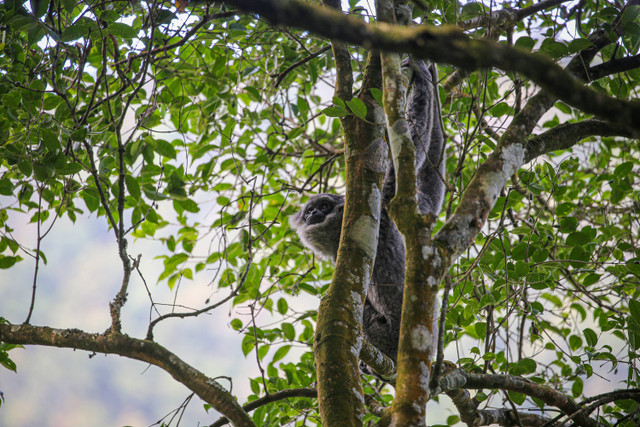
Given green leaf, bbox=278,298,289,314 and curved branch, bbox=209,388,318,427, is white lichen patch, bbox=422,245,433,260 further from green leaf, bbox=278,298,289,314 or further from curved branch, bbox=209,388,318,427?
green leaf, bbox=278,298,289,314

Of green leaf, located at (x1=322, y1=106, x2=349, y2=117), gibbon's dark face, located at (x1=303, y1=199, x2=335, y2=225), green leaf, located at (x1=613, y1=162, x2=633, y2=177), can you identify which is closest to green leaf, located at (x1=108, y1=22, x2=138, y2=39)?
green leaf, located at (x1=322, y1=106, x2=349, y2=117)

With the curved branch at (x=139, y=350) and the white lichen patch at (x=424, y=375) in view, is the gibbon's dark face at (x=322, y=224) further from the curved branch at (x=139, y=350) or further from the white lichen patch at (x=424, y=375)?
the white lichen patch at (x=424, y=375)

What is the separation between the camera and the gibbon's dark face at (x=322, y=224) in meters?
4.96

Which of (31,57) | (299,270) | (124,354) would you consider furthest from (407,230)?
(299,270)

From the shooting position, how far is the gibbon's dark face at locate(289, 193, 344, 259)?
4965mm

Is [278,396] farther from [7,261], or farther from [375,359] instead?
[7,261]

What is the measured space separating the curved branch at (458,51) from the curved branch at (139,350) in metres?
1.81

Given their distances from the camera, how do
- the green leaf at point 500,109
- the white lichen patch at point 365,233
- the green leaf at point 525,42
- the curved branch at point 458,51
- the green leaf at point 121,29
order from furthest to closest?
1. the green leaf at point 500,109
2. the green leaf at point 121,29
3. the green leaf at point 525,42
4. the white lichen patch at point 365,233
5. the curved branch at point 458,51

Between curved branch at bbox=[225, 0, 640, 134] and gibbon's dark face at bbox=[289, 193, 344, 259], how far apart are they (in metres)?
4.09

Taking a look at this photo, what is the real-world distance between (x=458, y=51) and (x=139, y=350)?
7.08 ft

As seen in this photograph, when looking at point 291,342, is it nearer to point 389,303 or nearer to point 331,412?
point 389,303


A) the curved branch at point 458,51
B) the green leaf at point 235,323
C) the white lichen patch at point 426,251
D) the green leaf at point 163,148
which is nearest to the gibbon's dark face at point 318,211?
the green leaf at point 235,323

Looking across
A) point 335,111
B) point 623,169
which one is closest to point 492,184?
point 335,111

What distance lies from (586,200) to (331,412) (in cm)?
406
